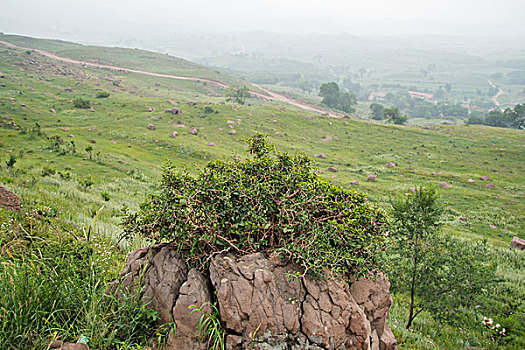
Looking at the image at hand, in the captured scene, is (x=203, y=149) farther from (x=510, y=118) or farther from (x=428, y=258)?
(x=510, y=118)

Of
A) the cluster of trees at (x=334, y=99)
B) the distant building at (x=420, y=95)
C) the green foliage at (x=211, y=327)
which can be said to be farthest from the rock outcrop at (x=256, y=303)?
the distant building at (x=420, y=95)

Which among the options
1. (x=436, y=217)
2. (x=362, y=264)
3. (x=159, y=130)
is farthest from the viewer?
(x=159, y=130)

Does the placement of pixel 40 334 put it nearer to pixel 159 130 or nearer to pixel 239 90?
pixel 159 130

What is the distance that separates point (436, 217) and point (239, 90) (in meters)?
73.1

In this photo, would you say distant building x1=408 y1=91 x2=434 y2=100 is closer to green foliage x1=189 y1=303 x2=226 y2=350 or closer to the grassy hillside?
the grassy hillside

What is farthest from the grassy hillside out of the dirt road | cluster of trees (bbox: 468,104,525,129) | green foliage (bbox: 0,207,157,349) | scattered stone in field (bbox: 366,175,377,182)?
the dirt road

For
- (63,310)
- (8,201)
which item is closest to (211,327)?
(63,310)

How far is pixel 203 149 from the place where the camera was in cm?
3625

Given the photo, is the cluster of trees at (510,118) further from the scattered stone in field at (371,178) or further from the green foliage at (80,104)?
the green foliage at (80,104)

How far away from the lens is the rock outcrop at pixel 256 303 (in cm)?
374

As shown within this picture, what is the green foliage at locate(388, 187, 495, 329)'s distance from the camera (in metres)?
7.79

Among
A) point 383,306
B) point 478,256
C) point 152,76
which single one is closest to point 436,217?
point 478,256

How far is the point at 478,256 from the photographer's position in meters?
8.86

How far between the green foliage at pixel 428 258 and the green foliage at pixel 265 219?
3.99 metres
